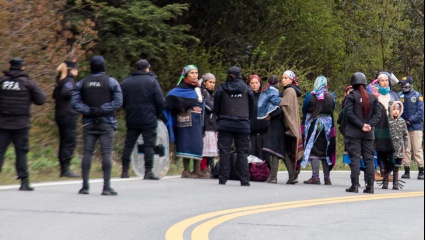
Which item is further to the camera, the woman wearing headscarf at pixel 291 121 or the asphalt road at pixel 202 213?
the woman wearing headscarf at pixel 291 121

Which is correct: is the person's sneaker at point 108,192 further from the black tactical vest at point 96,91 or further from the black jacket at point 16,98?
the black jacket at point 16,98

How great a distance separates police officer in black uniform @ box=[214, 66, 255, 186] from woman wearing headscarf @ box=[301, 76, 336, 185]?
5.21ft

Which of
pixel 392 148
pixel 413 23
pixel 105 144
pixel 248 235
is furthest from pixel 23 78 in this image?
pixel 413 23

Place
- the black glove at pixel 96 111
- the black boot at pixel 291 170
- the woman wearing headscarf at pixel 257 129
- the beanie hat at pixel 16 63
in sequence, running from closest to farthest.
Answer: the black glove at pixel 96 111, the beanie hat at pixel 16 63, the black boot at pixel 291 170, the woman wearing headscarf at pixel 257 129

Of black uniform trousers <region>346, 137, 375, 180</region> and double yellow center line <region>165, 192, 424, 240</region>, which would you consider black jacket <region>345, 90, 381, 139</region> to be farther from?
double yellow center line <region>165, 192, 424, 240</region>

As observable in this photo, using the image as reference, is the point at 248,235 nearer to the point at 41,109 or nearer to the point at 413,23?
the point at 41,109

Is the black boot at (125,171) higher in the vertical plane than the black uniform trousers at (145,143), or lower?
lower

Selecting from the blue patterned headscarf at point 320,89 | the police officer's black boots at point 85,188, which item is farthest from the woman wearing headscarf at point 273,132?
the police officer's black boots at point 85,188

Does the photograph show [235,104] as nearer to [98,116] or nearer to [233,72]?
[233,72]

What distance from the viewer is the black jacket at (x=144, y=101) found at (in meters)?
16.8

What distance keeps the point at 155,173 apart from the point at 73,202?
14.7 ft

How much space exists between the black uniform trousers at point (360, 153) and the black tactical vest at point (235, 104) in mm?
1685

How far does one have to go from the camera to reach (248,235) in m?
11.0

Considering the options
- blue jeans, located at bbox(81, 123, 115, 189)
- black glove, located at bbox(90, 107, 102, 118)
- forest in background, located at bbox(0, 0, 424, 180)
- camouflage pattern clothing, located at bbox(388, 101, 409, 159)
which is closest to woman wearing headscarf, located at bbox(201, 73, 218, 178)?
forest in background, located at bbox(0, 0, 424, 180)
